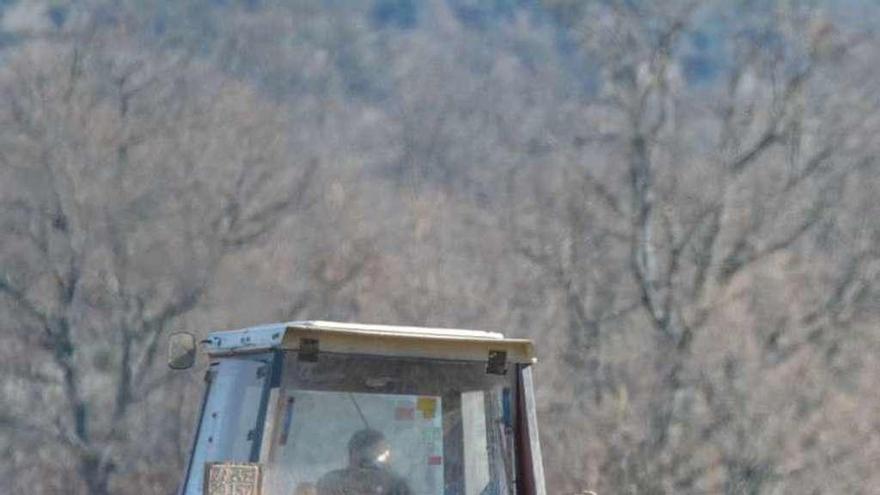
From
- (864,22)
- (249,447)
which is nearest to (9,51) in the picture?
(864,22)

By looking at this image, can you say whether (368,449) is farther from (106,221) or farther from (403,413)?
(106,221)

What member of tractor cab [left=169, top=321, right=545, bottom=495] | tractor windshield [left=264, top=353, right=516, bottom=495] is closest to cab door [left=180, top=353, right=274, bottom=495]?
tractor cab [left=169, top=321, right=545, bottom=495]

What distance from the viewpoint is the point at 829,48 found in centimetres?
2611

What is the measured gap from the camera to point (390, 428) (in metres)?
6.52

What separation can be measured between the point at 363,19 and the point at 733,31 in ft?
44.8

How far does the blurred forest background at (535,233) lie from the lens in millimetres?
24609

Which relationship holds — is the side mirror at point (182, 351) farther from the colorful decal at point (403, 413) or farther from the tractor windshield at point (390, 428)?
the colorful decal at point (403, 413)

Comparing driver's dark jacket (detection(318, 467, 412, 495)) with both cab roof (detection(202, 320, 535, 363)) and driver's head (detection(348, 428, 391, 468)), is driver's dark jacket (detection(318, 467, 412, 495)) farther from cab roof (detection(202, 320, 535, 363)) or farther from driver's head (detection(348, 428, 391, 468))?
cab roof (detection(202, 320, 535, 363))

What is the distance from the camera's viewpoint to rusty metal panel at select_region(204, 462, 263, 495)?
5.59m

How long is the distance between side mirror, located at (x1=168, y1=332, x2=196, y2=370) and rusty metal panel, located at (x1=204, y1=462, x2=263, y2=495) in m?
1.07

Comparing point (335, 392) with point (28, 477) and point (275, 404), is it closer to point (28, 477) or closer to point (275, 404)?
point (275, 404)

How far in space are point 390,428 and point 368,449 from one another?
137 mm

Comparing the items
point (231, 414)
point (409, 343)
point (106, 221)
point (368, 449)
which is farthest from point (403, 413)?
point (106, 221)

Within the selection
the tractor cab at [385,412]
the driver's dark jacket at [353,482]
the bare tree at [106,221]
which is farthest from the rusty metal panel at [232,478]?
the bare tree at [106,221]
